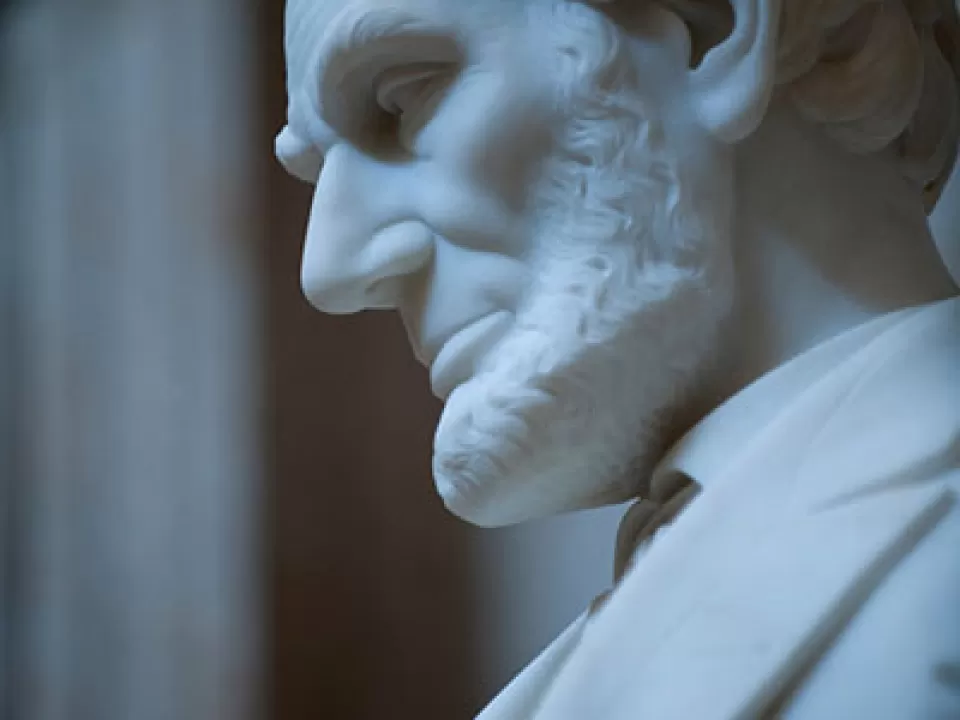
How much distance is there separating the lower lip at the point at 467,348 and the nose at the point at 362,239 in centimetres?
6

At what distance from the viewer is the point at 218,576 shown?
79.4 inches

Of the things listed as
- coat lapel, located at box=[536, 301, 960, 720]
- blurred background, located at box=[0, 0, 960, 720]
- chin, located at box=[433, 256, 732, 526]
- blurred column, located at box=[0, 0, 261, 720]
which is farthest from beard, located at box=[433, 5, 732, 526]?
blurred column, located at box=[0, 0, 261, 720]

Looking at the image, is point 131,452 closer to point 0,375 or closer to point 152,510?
point 152,510

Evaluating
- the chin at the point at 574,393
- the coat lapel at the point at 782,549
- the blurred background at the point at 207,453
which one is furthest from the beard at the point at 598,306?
the blurred background at the point at 207,453

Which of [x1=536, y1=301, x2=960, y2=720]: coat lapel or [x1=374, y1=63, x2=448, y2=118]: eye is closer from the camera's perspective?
[x1=536, y1=301, x2=960, y2=720]: coat lapel

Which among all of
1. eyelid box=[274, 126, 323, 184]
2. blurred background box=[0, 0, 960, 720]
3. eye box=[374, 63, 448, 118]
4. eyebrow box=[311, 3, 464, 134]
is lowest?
blurred background box=[0, 0, 960, 720]

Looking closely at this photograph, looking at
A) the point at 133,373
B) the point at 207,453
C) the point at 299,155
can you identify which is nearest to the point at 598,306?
the point at 299,155

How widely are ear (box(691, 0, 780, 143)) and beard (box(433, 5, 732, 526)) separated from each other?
4 cm

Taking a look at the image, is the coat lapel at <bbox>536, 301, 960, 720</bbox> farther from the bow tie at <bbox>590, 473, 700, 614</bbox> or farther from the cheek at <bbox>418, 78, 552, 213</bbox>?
the cheek at <bbox>418, 78, 552, 213</bbox>

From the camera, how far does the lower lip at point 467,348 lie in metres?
0.92

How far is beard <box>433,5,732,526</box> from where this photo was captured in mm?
888

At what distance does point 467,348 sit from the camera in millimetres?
925

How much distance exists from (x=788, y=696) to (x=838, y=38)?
0.45 m

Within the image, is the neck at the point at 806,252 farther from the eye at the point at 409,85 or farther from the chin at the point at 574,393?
the eye at the point at 409,85
